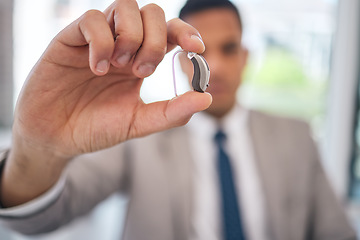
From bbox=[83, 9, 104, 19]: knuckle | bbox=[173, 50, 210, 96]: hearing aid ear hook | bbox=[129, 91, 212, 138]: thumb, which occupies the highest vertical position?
bbox=[83, 9, 104, 19]: knuckle

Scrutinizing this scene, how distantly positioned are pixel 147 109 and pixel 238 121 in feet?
2.56

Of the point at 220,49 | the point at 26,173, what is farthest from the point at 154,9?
the point at 220,49

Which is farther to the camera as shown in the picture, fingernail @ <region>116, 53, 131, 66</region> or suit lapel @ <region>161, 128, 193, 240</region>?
suit lapel @ <region>161, 128, 193, 240</region>

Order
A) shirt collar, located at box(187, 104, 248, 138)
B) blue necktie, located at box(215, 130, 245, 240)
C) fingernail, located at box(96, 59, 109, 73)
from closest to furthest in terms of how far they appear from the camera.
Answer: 1. fingernail, located at box(96, 59, 109, 73)
2. blue necktie, located at box(215, 130, 245, 240)
3. shirt collar, located at box(187, 104, 248, 138)

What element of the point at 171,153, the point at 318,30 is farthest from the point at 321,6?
the point at 171,153

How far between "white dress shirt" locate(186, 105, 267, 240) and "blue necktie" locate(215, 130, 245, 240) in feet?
0.07

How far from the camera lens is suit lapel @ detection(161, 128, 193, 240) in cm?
97

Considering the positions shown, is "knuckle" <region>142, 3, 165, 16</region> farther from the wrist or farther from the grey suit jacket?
the grey suit jacket

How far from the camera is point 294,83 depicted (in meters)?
1.88

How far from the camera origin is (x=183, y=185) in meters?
1.00

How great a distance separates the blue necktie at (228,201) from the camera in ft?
3.16

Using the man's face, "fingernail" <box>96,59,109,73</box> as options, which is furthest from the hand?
the man's face

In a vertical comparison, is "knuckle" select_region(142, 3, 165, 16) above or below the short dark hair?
below

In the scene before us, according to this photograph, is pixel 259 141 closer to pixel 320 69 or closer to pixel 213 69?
pixel 213 69
